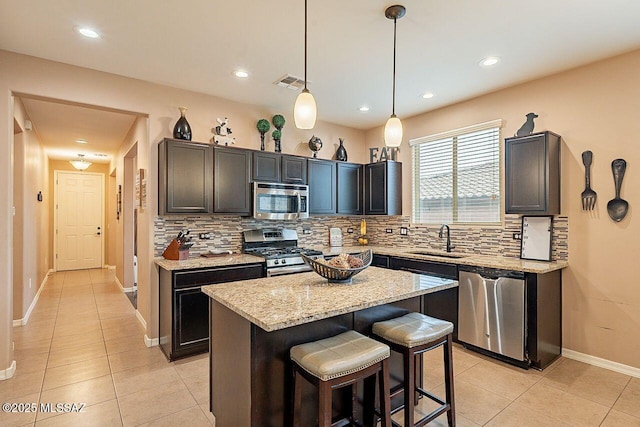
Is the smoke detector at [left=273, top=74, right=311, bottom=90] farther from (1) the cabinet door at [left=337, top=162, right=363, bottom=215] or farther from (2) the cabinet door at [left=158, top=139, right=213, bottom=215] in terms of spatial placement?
(1) the cabinet door at [left=337, top=162, right=363, bottom=215]

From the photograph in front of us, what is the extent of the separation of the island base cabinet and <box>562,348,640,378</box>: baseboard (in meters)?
2.39

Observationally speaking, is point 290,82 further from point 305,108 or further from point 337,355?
point 337,355

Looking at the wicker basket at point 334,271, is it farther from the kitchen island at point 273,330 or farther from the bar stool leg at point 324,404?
the bar stool leg at point 324,404

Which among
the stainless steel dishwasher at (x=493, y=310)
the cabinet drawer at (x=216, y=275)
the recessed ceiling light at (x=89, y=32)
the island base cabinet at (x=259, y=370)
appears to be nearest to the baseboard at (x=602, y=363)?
the stainless steel dishwasher at (x=493, y=310)

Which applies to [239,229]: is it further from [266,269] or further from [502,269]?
[502,269]

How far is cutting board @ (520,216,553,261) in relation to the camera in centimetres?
334

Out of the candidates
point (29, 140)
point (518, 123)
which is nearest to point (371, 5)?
point (518, 123)

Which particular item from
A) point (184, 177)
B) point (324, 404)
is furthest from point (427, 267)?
point (184, 177)

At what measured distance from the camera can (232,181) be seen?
379 centimetres

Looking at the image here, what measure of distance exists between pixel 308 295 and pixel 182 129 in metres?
2.54

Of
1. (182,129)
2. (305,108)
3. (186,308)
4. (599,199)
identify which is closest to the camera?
(305,108)

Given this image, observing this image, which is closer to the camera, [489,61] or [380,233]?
[489,61]

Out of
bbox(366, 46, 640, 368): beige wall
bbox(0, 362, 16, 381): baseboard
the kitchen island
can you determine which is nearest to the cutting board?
bbox(366, 46, 640, 368): beige wall

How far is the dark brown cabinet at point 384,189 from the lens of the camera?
477cm
